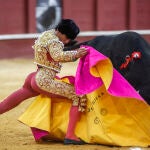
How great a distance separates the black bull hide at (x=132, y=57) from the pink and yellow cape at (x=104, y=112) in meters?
0.09

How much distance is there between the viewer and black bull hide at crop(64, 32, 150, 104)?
177 inches

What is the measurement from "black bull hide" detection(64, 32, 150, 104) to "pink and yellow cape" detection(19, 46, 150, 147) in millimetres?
91

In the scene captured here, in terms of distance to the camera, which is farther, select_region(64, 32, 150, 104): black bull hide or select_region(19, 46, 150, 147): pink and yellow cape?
select_region(64, 32, 150, 104): black bull hide

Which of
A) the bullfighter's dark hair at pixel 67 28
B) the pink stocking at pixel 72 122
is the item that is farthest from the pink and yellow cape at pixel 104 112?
the bullfighter's dark hair at pixel 67 28

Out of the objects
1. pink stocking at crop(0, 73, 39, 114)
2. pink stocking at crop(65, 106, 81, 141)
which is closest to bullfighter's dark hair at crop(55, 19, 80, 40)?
pink stocking at crop(0, 73, 39, 114)

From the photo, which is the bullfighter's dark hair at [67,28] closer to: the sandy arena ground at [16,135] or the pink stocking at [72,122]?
the pink stocking at [72,122]

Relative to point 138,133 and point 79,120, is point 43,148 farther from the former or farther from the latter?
point 138,133

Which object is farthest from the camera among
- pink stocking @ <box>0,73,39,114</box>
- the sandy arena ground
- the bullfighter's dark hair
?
pink stocking @ <box>0,73,39,114</box>

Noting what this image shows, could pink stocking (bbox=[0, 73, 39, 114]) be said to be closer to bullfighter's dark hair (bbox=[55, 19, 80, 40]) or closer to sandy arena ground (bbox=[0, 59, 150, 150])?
sandy arena ground (bbox=[0, 59, 150, 150])

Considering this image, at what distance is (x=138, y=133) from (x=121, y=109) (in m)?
0.20

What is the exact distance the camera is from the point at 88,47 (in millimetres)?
4555

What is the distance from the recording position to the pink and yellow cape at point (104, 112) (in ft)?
14.4

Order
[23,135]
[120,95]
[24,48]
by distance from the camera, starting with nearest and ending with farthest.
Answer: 1. [120,95]
2. [23,135]
3. [24,48]

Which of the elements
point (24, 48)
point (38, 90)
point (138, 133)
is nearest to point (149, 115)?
point (138, 133)
